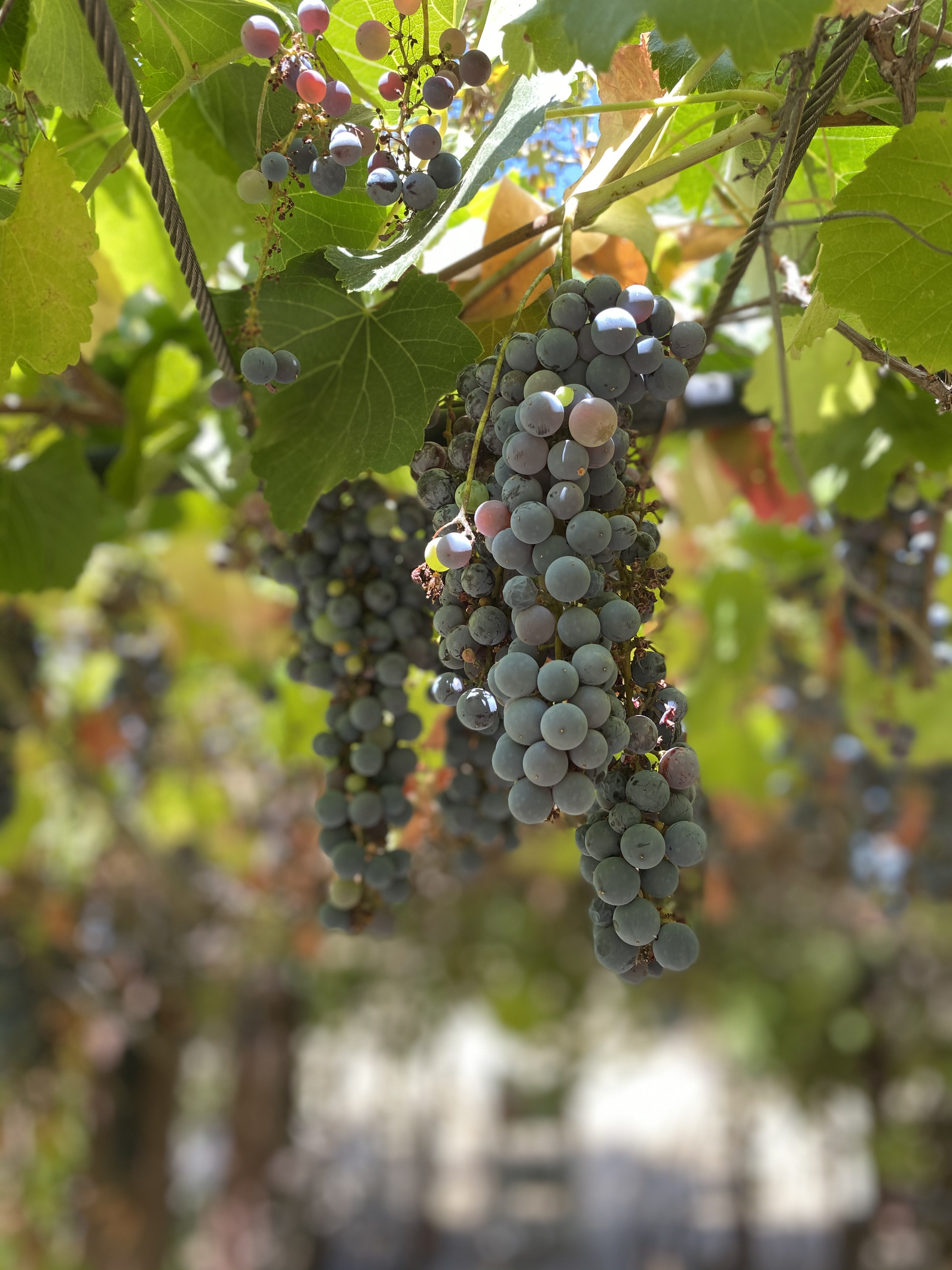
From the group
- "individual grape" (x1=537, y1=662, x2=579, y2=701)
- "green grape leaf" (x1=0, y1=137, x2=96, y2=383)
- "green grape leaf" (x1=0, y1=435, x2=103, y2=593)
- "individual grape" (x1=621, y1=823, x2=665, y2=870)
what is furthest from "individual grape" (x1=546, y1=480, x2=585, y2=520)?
"green grape leaf" (x1=0, y1=435, x2=103, y2=593)

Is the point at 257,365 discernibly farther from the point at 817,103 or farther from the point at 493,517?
the point at 817,103

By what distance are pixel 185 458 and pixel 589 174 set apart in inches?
38.9

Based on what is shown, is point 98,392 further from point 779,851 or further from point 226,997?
point 226,997

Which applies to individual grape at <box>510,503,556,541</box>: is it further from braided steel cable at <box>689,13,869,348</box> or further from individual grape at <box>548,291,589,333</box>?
braided steel cable at <box>689,13,869,348</box>

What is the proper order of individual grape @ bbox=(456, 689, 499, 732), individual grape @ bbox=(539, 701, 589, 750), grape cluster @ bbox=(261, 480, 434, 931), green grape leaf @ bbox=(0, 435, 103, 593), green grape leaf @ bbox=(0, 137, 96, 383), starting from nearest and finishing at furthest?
1. individual grape @ bbox=(539, 701, 589, 750)
2. individual grape @ bbox=(456, 689, 499, 732)
3. green grape leaf @ bbox=(0, 137, 96, 383)
4. grape cluster @ bbox=(261, 480, 434, 931)
5. green grape leaf @ bbox=(0, 435, 103, 593)

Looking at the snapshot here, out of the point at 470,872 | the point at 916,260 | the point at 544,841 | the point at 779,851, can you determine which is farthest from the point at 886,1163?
the point at 916,260

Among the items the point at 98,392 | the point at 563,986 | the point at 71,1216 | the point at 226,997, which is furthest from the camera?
the point at 563,986

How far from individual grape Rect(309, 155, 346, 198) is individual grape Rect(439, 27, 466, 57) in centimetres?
13

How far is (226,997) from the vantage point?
578 cm

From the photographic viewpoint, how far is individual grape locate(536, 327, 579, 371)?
70cm

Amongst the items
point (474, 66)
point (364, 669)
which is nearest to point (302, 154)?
point (474, 66)

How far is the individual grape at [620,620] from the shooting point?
0.66 m

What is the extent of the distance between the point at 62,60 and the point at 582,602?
0.60 meters

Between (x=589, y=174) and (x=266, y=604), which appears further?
(x=266, y=604)
